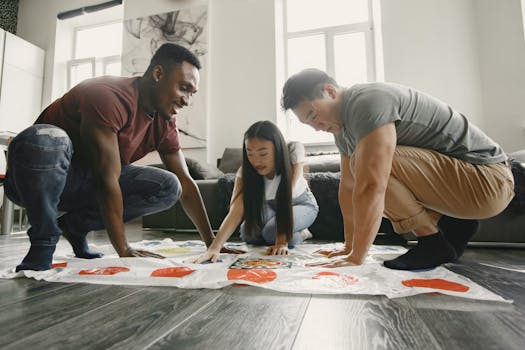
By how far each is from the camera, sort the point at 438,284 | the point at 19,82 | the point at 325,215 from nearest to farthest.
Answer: the point at 438,284 < the point at 325,215 < the point at 19,82

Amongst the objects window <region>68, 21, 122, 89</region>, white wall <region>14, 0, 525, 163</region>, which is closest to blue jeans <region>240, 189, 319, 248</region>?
white wall <region>14, 0, 525, 163</region>

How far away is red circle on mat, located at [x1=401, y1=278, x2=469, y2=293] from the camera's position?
739 millimetres

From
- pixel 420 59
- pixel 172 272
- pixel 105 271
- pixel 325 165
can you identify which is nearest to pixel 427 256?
pixel 172 272

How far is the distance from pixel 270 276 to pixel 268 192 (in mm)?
797

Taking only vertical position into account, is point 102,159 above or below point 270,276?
above

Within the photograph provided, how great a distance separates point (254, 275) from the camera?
0.88m

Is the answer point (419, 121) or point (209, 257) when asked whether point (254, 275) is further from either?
point (419, 121)

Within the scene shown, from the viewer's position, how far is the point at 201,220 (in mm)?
1382

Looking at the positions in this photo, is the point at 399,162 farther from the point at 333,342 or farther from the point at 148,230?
the point at 148,230

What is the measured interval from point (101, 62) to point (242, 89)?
238 cm

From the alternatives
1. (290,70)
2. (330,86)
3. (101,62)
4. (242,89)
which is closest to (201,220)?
(330,86)

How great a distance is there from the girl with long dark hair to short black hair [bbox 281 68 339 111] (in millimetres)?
421

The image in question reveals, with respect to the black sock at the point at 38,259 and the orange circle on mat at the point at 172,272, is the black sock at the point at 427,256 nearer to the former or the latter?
the orange circle on mat at the point at 172,272

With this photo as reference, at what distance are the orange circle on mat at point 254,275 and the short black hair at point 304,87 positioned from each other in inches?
21.2
